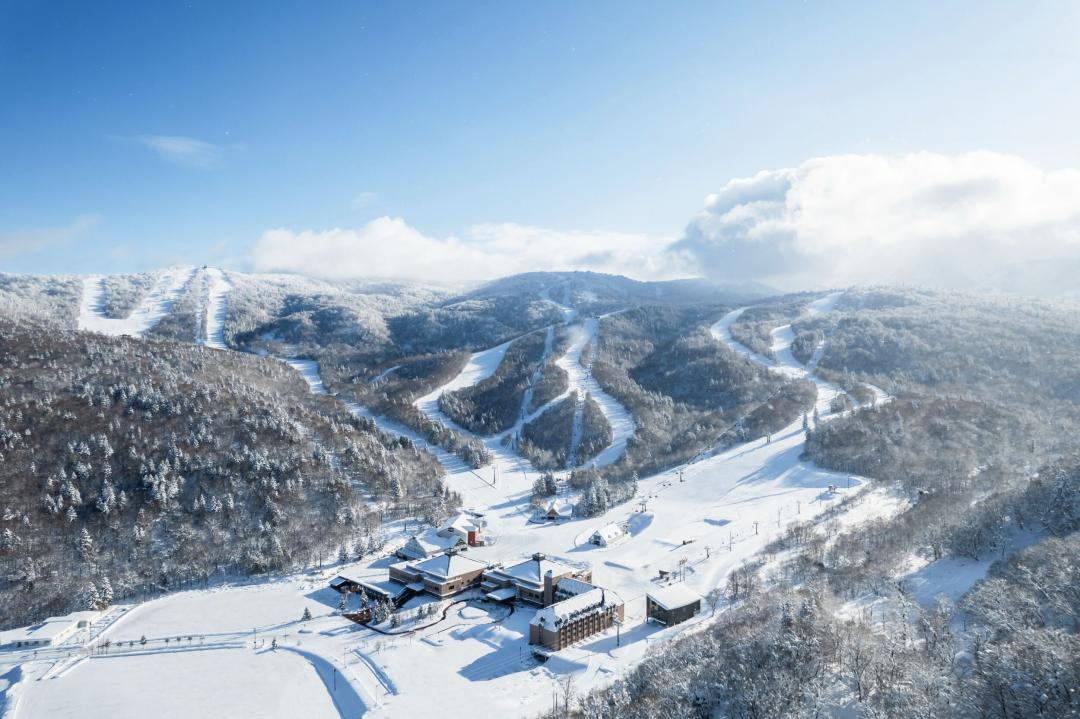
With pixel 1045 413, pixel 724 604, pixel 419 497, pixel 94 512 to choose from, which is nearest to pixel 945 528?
pixel 724 604

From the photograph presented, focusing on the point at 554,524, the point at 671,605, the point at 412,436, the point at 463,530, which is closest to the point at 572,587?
the point at 671,605

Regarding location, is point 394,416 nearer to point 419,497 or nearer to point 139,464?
point 419,497

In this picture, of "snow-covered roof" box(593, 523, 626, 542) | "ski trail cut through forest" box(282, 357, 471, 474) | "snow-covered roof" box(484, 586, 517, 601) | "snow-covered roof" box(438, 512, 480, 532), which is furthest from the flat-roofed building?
"ski trail cut through forest" box(282, 357, 471, 474)

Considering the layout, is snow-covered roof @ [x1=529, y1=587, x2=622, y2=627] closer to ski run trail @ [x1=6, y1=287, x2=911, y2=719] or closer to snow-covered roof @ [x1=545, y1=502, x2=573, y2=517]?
ski run trail @ [x1=6, y1=287, x2=911, y2=719]

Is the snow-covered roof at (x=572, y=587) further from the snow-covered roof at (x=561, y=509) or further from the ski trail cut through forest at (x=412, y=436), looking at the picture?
the ski trail cut through forest at (x=412, y=436)

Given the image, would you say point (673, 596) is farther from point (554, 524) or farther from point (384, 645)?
point (554, 524)

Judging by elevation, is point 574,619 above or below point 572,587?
above
